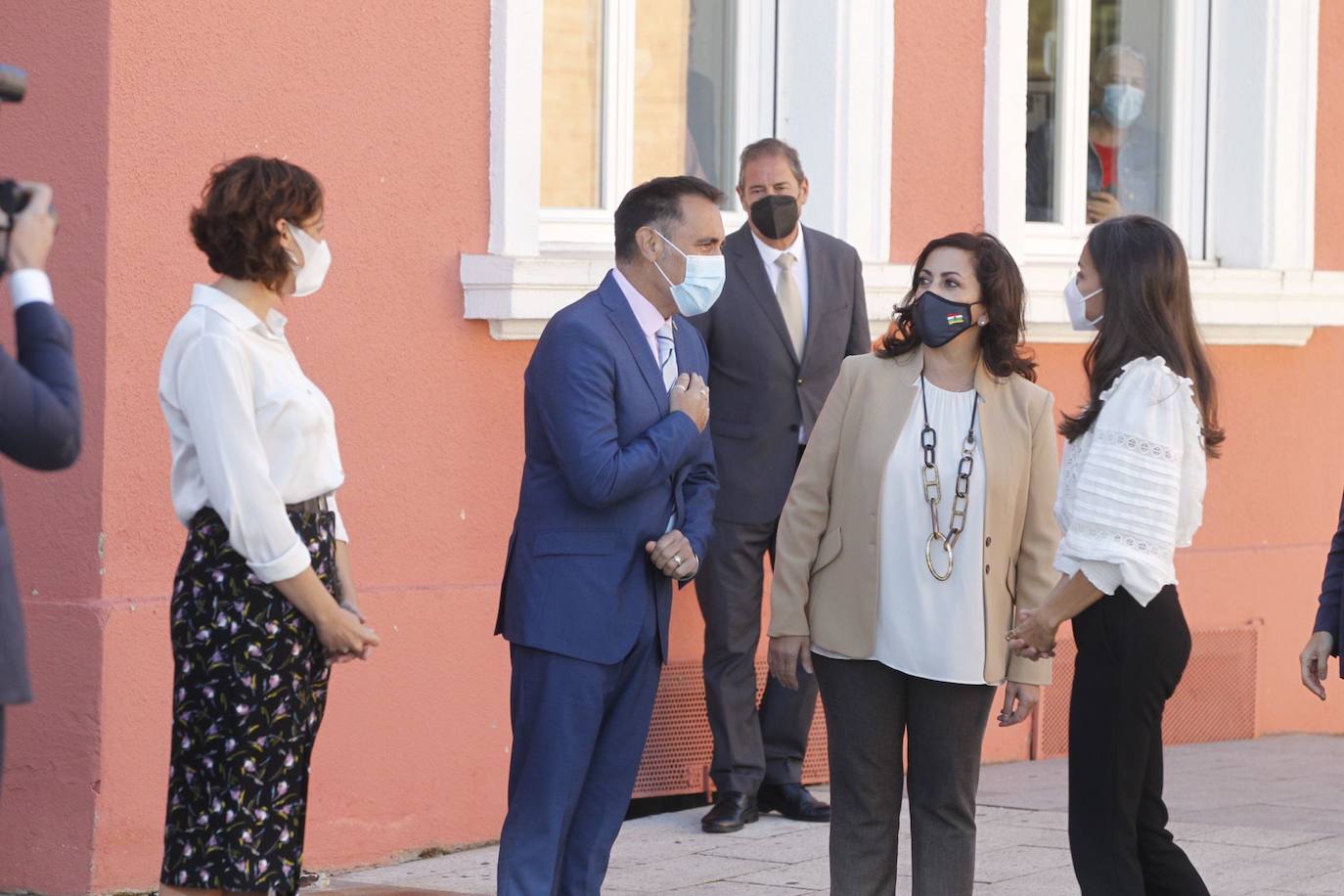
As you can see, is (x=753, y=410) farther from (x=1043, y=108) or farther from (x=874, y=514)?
(x=1043, y=108)

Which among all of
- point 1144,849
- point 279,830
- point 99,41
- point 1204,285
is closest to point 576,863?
point 279,830

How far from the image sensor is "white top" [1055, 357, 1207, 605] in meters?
4.39

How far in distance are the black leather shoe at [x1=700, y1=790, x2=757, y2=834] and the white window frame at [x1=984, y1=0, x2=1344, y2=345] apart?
8.91 feet

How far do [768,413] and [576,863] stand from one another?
221cm

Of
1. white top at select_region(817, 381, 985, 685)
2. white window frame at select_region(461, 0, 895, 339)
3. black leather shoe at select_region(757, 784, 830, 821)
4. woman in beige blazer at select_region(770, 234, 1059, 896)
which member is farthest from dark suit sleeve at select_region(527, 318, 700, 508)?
black leather shoe at select_region(757, 784, 830, 821)

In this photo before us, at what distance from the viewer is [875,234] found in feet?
24.7

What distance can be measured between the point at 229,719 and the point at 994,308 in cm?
194

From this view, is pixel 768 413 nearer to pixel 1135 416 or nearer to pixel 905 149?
pixel 905 149

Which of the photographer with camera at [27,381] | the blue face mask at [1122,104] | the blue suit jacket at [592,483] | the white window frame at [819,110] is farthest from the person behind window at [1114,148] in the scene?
the photographer with camera at [27,381]

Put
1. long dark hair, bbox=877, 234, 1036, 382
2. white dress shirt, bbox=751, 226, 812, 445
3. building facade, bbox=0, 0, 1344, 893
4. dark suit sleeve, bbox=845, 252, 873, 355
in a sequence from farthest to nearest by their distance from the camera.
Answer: dark suit sleeve, bbox=845, 252, 873, 355
white dress shirt, bbox=751, 226, 812, 445
building facade, bbox=0, 0, 1344, 893
long dark hair, bbox=877, 234, 1036, 382

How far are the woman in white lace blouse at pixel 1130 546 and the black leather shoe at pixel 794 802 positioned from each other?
7.48ft

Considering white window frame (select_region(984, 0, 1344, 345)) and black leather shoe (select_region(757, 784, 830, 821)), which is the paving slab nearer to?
black leather shoe (select_region(757, 784, 830, 821))

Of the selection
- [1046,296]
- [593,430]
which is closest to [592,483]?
[593,430]

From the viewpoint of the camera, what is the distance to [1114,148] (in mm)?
8922
